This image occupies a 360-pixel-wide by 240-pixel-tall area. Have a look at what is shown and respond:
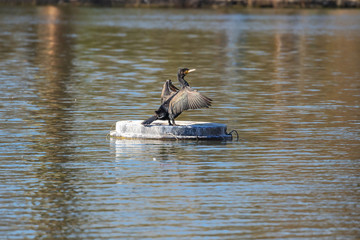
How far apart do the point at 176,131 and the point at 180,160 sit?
2.35m

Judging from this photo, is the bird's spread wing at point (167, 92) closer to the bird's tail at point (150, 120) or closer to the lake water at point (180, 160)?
the bird's tail at point (150, 120)

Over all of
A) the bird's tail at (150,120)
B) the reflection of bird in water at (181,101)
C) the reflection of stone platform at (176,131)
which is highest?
the reflection of bird in water at (181,101)

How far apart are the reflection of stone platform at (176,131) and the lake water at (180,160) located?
278 mm

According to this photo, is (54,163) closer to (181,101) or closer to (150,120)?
(150,120)

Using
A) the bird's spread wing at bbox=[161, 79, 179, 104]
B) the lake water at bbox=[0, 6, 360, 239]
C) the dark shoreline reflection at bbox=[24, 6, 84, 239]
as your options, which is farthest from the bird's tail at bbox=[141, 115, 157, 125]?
the dark shoreline reflection at bbox=[24, 6, 84, 239]

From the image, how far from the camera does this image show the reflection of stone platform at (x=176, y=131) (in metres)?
20.6

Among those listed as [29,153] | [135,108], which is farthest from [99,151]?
[135,108]

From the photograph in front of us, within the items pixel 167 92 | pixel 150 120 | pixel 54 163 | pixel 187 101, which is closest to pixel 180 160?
pixel 54 163

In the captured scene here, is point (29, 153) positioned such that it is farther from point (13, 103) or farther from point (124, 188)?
point (13, 103)

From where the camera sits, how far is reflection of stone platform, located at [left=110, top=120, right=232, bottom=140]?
20.6 m

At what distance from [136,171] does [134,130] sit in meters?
3.82

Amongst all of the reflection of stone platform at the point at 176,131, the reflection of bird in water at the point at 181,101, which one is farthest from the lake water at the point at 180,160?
the reflection of bird in water at the point at 181,101

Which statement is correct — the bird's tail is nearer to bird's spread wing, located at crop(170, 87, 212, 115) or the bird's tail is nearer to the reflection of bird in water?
the reflection of bird in water

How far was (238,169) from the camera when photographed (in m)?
17.3
